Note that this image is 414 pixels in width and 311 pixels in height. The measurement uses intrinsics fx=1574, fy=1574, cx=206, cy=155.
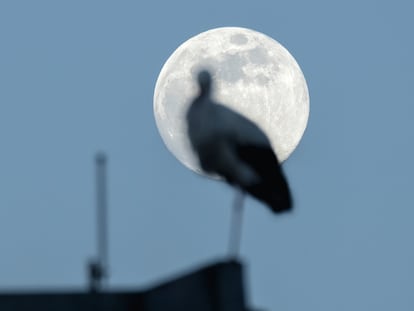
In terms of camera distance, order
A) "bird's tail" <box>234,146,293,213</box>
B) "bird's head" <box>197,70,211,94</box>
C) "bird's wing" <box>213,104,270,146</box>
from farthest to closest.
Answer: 1. "bird's head" <box>197,70,211,94</box>
2. "bird's wing" <box>213,104,270,146</box>
3. "bird's tail" <box>234,146,293,213</box>

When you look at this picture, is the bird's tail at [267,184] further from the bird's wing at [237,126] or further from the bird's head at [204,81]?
the bird's head at [204,81]

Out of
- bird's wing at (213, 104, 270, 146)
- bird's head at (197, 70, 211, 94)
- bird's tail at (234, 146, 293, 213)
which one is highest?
bird's head at (197, 70, 211, 94)

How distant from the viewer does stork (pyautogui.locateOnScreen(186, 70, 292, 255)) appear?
16922 millimetres

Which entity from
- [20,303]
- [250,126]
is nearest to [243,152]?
[250,126]

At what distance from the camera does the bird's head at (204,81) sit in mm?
17938

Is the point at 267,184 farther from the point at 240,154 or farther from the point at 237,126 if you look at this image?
the point at 237,126

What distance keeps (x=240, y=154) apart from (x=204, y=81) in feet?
4.43

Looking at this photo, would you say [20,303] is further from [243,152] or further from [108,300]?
[243,152]

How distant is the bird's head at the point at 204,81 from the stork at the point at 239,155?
0.43m

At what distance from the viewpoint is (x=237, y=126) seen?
1711 centimetres

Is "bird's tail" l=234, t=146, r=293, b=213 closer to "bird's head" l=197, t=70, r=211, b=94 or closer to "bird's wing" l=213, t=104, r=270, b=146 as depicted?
"bird's wing" l=213, t=104, r=270, b=146

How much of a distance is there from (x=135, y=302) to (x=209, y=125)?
7.54ft

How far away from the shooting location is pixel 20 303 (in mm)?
17266

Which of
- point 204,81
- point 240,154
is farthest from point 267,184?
point 204,81
